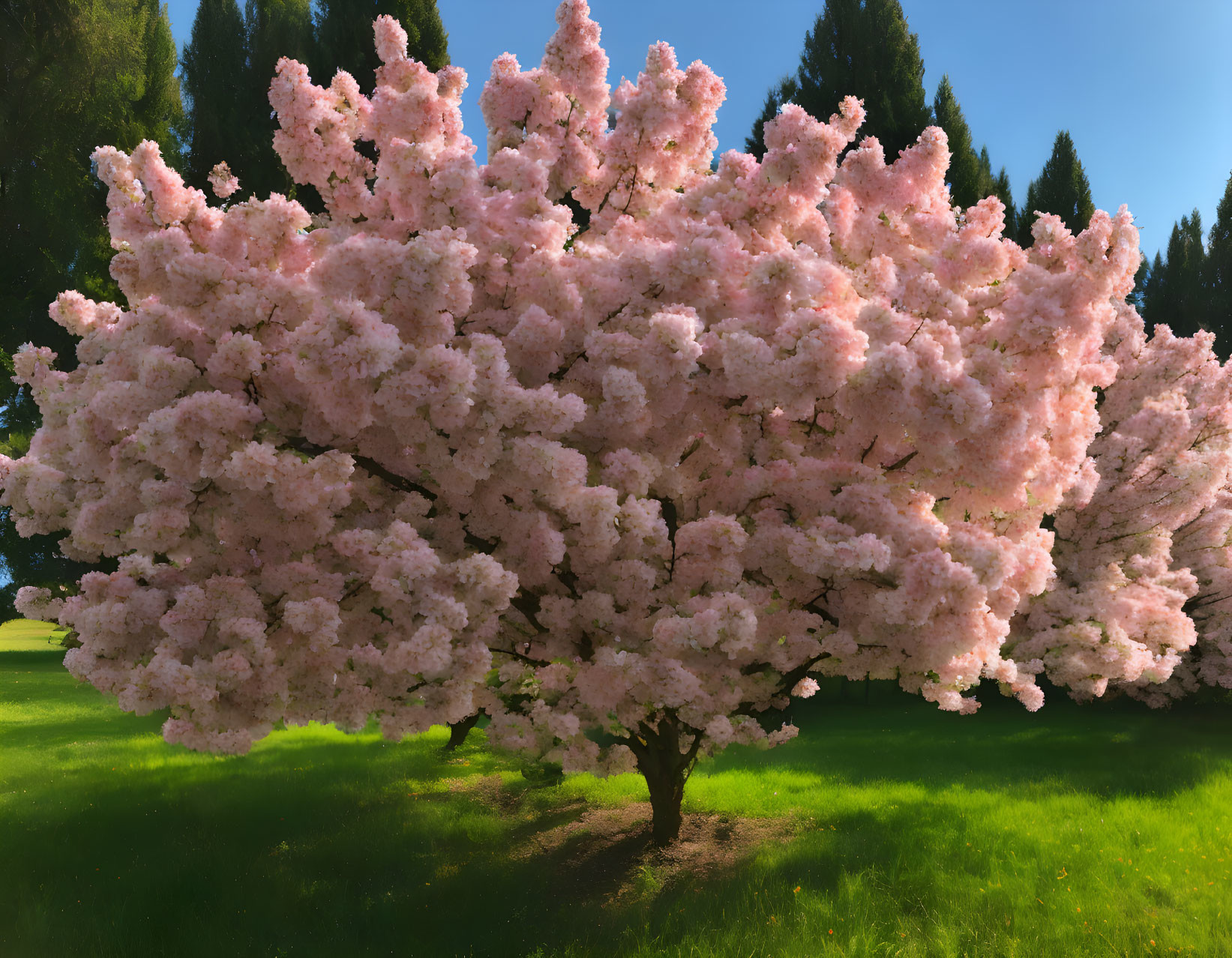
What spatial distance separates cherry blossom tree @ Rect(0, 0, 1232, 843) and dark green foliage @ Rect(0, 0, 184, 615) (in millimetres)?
21612

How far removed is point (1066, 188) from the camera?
34.0 m

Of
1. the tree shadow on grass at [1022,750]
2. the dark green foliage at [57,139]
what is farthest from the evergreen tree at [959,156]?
the dark green foliage at [57,139]

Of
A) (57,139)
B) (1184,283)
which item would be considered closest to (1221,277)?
(1184,283)

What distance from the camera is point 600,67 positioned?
984 centimetres

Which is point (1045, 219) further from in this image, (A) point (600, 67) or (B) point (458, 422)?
(B) point (458, 422)

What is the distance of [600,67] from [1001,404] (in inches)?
245

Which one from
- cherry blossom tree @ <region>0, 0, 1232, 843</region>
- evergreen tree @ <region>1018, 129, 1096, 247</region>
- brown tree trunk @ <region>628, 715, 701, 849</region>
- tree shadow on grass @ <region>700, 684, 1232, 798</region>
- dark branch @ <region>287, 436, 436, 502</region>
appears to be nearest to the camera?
cherry blossom tree @ <region>0, 0, 1232, 843</region>

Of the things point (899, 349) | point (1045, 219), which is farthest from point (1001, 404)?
point (1045, 219)

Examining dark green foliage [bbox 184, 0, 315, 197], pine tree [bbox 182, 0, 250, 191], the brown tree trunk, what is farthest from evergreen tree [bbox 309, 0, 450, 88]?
the brown tree trunk

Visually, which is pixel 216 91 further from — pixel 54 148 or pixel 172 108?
pixel 54 148

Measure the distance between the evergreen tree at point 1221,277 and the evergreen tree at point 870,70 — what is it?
2229cm

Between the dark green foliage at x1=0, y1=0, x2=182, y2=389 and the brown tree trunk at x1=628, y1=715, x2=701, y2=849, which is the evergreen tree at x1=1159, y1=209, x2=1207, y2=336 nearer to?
the brown tree trunk at x1=628, y1=715, x2=701, y2=849

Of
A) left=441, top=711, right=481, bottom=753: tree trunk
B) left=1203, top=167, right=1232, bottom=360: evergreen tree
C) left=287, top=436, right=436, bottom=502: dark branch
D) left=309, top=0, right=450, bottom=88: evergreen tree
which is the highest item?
left=309, top=0, right=450, bottom=88: evergreen tree

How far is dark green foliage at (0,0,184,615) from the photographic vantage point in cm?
2617
